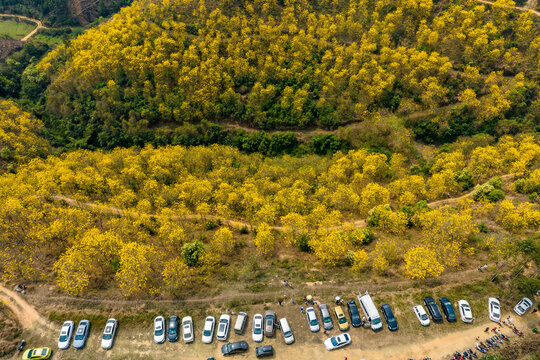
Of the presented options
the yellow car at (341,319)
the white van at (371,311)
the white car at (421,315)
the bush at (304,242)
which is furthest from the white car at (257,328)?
the white car at (421,315)

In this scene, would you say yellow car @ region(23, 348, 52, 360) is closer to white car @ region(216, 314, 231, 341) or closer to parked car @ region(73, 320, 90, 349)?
parked car @ region(73, 320, 90, 349)

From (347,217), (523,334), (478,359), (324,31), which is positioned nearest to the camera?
(478,359)

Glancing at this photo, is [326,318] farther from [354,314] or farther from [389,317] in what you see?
[389,317]

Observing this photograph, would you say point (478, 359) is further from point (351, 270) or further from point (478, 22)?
point (478, 22)

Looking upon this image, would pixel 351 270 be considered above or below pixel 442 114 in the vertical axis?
below

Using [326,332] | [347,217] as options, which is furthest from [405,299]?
[347,217]

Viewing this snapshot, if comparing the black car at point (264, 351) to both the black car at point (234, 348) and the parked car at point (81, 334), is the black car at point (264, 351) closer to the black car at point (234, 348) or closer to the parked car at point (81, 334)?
the black car at point (234, 348)
